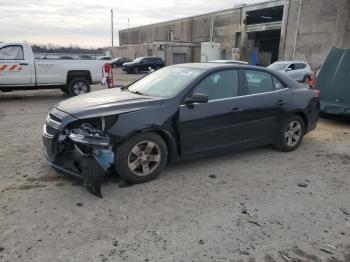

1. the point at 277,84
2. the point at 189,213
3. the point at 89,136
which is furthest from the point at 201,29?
the point at 189,213

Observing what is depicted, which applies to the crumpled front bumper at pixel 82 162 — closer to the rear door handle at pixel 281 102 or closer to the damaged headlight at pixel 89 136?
the damaged headlight at pixel 89 136

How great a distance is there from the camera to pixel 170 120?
14.3ft

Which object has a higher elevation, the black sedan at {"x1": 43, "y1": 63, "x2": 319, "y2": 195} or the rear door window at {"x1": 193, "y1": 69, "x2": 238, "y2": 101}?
the rear door window at {"x1": 193, "y1": 69, "x2": 238, "y2": 101}

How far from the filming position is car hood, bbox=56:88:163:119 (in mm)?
4055

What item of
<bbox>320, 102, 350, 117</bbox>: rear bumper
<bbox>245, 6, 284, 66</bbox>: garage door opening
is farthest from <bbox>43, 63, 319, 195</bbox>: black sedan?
<bbox>245, 6, 284, 66</bbox>: garage door opening

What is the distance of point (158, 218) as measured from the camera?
3.45m

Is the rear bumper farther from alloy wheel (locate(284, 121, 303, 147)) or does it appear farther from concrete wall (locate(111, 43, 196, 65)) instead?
concrete wall (locate(111, 43, 196, 65))

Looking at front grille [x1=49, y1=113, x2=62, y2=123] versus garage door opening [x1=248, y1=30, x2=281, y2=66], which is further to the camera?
garage door opening [x1=248, y1=30, x2=281, y2=66]

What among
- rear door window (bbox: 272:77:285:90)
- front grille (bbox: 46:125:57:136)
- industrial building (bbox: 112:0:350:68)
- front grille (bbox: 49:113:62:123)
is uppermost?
industrial building (bbox: 112:0:350:68)

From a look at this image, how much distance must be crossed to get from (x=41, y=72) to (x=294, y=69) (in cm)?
1302

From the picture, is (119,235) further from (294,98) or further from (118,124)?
(294,98)

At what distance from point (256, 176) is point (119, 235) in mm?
2337

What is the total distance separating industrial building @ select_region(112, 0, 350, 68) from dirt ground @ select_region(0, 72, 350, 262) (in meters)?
25.0

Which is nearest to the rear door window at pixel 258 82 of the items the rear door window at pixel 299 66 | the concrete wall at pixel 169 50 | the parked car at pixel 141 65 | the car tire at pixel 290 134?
the car tire at pixel 290 134
